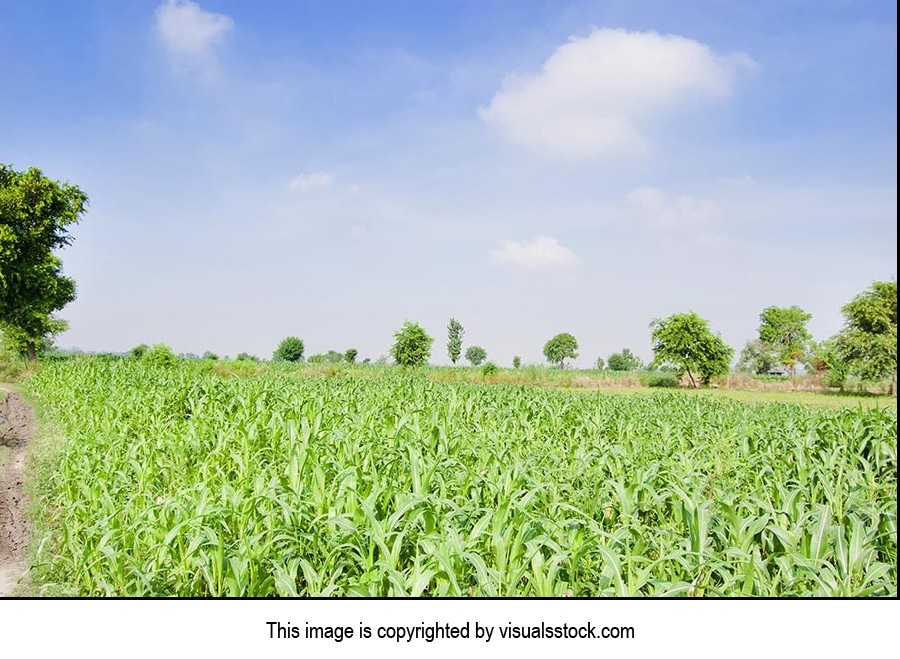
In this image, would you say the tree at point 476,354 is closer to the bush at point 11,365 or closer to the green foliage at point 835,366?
the green foliage at point 835,366

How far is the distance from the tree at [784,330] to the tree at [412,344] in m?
54.1

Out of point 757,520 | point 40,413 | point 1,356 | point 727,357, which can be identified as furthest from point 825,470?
point 727,357

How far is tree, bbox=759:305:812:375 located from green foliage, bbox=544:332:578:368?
84.7ft

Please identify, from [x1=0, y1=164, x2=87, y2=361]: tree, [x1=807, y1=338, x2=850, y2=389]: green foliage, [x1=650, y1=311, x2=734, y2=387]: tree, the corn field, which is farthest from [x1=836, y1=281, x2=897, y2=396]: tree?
[x1=0, y1=164, x2=87, y2=361]: tree

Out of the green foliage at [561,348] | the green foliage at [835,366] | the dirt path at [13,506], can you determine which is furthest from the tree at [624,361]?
the dirt path at [13,506]

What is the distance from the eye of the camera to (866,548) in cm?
288

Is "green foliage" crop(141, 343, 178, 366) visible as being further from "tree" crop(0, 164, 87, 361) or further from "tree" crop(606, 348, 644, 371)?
"tree" crop(606, 348, 644, 371)

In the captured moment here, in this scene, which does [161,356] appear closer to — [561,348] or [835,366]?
[835,366]

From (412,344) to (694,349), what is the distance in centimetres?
2077

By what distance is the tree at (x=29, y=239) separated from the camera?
22.7 meters

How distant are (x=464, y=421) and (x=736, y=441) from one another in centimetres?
368

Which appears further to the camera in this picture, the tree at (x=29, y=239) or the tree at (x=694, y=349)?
the tree at (x=694, y=349)

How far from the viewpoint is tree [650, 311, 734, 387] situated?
4116cm

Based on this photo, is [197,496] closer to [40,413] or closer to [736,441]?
[736,441]
